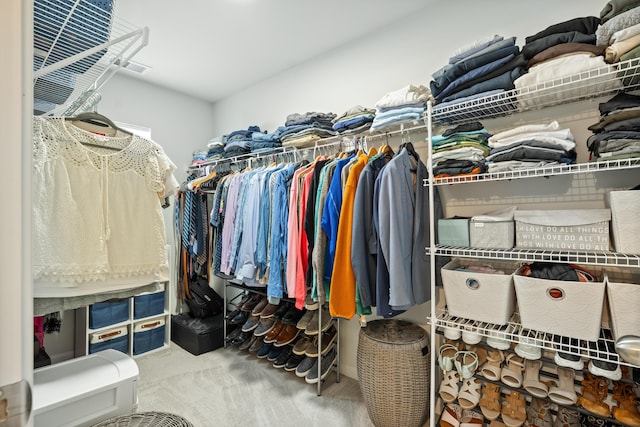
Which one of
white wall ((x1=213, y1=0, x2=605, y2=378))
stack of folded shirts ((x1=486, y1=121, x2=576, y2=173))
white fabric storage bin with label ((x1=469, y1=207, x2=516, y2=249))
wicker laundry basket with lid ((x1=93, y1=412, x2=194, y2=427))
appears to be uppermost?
white wall ((x1=213, y1=0, x2=605, y2=378))

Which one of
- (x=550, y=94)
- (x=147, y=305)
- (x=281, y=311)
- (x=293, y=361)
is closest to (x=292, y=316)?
(x=281, y=311)

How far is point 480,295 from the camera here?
4.64 feet

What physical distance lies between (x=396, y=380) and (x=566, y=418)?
759mm

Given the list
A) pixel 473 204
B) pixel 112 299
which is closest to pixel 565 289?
pixel 473 204

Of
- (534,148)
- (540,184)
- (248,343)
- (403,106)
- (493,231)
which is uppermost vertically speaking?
(403,106)

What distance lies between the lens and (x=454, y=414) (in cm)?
158

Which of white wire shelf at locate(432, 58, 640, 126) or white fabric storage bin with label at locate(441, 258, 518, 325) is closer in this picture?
white wire shelf at locate(432, 58, 640, 126)

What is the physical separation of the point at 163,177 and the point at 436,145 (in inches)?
53.9

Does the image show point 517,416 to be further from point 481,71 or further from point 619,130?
point 481,71

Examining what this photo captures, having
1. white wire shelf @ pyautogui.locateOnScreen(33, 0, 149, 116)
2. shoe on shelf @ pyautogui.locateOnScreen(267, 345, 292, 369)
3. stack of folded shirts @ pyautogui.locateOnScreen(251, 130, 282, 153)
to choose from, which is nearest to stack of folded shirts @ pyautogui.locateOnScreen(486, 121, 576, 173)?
white wire shelf @ pyautogui.locateOnScreen(33, 0, 149, 116)

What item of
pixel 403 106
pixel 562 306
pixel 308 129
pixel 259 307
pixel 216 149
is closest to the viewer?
pixel 562 306

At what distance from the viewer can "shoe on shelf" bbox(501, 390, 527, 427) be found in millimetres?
1408

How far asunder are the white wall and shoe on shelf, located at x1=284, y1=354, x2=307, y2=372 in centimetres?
34

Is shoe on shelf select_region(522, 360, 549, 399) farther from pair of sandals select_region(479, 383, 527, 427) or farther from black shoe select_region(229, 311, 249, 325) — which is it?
black shoe select_region(229, 311, 249, 325)
